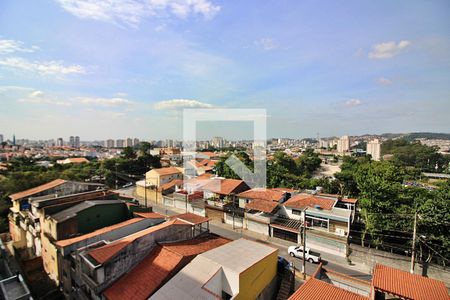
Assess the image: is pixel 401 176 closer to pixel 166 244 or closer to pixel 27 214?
pixel 166 244

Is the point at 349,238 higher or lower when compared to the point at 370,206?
lower

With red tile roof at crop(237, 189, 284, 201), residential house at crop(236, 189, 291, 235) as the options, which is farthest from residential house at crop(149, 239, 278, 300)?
red tile roof at crop(237, 189, 284, 201)

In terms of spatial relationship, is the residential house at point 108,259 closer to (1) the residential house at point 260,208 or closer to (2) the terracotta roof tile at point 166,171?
(1) the residential house at point 260,208

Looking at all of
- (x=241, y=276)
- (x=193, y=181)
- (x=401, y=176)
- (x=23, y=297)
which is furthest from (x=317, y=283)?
(x=193, y=181)

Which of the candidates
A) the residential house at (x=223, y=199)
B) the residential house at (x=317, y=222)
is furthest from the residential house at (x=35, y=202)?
the residential house at (x=317, y=222)

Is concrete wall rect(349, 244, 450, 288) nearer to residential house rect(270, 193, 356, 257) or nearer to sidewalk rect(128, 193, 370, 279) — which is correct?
sidewalk rect(128, 193, 370, 279)
